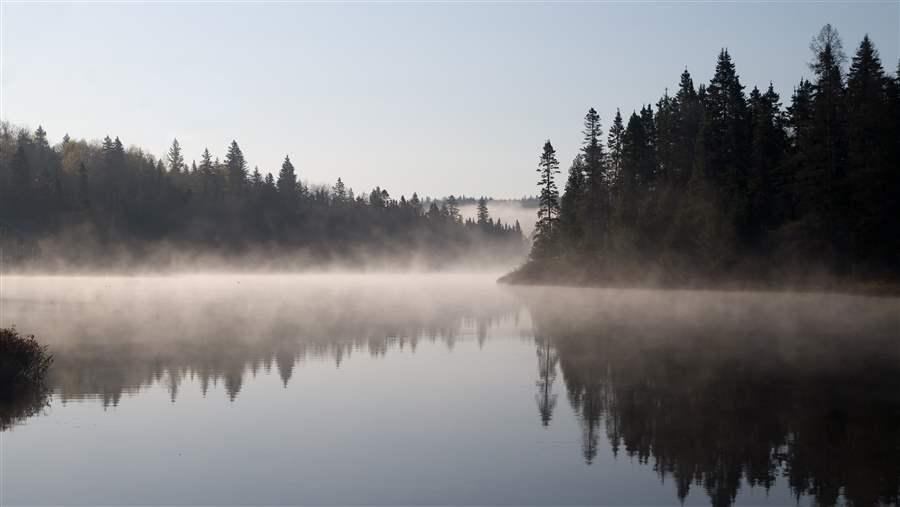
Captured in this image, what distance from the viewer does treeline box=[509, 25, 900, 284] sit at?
7462cm

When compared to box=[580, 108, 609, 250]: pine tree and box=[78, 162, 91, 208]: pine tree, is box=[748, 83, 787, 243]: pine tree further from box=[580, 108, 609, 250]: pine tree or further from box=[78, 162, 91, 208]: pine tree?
box=[78, 162, 91, 208]: pine tree

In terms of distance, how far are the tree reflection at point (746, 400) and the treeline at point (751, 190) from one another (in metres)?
27.0

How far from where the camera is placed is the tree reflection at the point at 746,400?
57.9ft

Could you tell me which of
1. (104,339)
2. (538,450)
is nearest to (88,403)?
(538,450)

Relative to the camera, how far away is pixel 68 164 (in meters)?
198

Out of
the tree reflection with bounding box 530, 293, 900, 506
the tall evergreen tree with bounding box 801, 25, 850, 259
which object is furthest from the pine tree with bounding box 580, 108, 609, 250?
the tree reflection with bounding box 530, 293, 900, 506

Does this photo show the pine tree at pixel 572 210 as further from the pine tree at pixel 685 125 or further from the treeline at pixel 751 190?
the pine tree at pixel 685 125

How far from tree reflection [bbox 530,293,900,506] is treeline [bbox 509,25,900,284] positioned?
27011mm

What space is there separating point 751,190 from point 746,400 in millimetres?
64857

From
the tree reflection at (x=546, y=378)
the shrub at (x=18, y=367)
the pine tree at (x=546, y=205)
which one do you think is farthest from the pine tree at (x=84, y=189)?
the shrub at (x=18, y=367)

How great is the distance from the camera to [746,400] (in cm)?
2534

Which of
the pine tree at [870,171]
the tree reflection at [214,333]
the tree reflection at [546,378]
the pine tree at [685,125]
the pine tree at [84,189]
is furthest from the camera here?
the pine tree at [84,189]

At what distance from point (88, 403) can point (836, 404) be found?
875 inches

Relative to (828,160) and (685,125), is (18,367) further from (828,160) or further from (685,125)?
(685,125)
